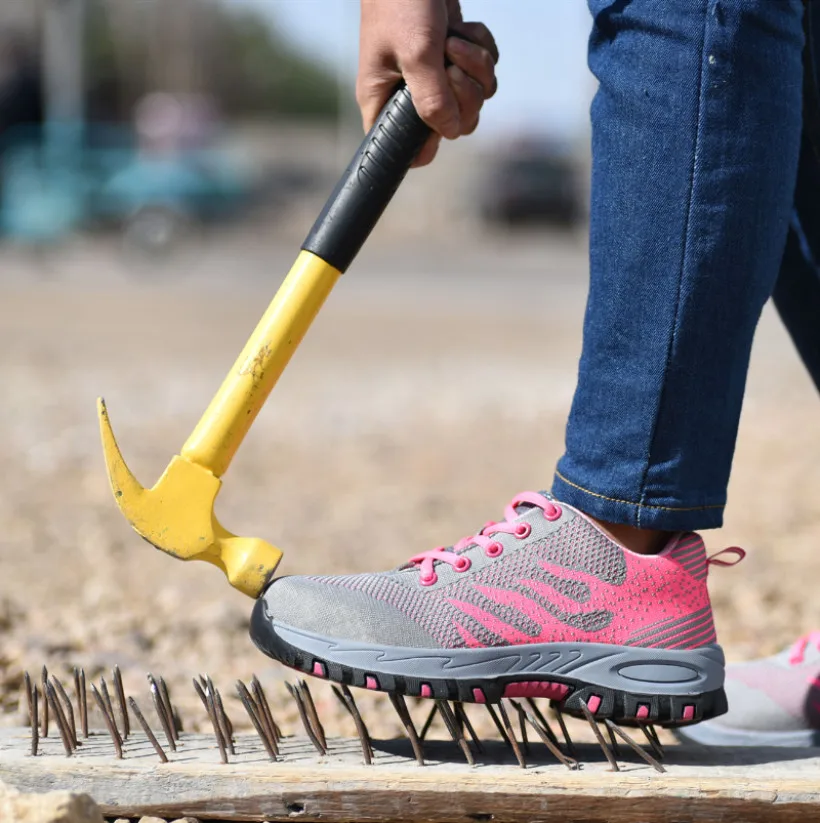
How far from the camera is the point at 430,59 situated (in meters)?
1.52

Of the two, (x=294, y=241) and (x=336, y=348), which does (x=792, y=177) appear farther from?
(x=294, y=241)

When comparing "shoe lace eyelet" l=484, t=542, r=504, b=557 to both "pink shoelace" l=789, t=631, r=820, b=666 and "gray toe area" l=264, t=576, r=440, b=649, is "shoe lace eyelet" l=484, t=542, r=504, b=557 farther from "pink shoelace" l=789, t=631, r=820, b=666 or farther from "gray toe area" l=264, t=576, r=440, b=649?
"pink shoelace" l=789, t=631, r=820, b=666

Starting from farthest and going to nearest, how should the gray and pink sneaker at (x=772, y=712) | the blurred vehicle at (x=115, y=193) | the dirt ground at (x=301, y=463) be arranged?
the blurred vehicle at (x=115, y=193) < the dirt ground at (x=301, y=463) < the gray and pink sneaker at (x=772, y=712)

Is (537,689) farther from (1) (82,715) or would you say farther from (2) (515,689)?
(1) (82,715)

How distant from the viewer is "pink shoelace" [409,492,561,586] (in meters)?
1.55

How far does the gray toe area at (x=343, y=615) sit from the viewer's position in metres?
1.49

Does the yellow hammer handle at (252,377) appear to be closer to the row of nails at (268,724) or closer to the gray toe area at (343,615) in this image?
the gray toe area at (343,615)

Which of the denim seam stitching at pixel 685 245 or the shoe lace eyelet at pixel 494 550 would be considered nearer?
the denim seam stitching at pixel 685 245

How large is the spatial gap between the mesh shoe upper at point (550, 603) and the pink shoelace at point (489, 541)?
18 mm

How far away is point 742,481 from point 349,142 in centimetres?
2968

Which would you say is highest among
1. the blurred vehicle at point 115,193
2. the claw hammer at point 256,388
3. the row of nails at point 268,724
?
the blurred vehicle at point 115,193

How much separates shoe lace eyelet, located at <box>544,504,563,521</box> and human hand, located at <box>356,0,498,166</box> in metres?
0.54

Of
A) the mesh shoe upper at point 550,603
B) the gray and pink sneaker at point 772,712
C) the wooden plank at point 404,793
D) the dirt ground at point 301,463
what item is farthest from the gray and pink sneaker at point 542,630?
the dirt ground at point 301,463

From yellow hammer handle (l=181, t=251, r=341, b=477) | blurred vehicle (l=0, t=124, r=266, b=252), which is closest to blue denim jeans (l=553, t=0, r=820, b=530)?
yellow hammer handle (l=181, t=251, r=341, b=477)
